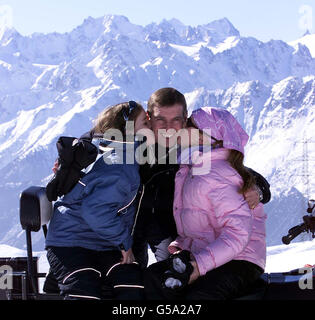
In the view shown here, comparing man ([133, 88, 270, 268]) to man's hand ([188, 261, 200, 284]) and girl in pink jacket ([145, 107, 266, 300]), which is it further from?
man's hand ([188, 261, 200, 284])

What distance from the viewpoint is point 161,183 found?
378 centimetres

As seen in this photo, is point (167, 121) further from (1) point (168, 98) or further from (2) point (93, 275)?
(2) point (93, 275)

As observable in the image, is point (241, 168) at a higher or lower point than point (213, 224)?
higher

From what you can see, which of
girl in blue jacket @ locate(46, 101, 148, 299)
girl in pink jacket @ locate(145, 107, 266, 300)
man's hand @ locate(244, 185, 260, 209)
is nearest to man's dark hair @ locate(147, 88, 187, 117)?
girl in pink jacket @ locate(145, 107, 266, 300)

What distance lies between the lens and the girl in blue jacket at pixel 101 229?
317 centimetres

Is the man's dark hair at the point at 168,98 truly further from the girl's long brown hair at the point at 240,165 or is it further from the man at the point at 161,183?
the girl's long brown hair at the point at 240,165

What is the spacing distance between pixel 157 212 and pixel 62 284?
2.82 ft

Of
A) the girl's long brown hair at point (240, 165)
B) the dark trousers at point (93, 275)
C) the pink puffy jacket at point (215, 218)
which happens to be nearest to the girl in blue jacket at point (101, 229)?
the dark trousers at point (93, 275)

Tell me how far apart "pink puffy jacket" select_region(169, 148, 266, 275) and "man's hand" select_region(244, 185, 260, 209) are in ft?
0.25

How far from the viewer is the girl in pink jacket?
302 cm

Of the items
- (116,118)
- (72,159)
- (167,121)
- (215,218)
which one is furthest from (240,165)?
(72,159)

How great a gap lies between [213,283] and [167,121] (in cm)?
109

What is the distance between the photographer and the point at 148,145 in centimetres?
371
